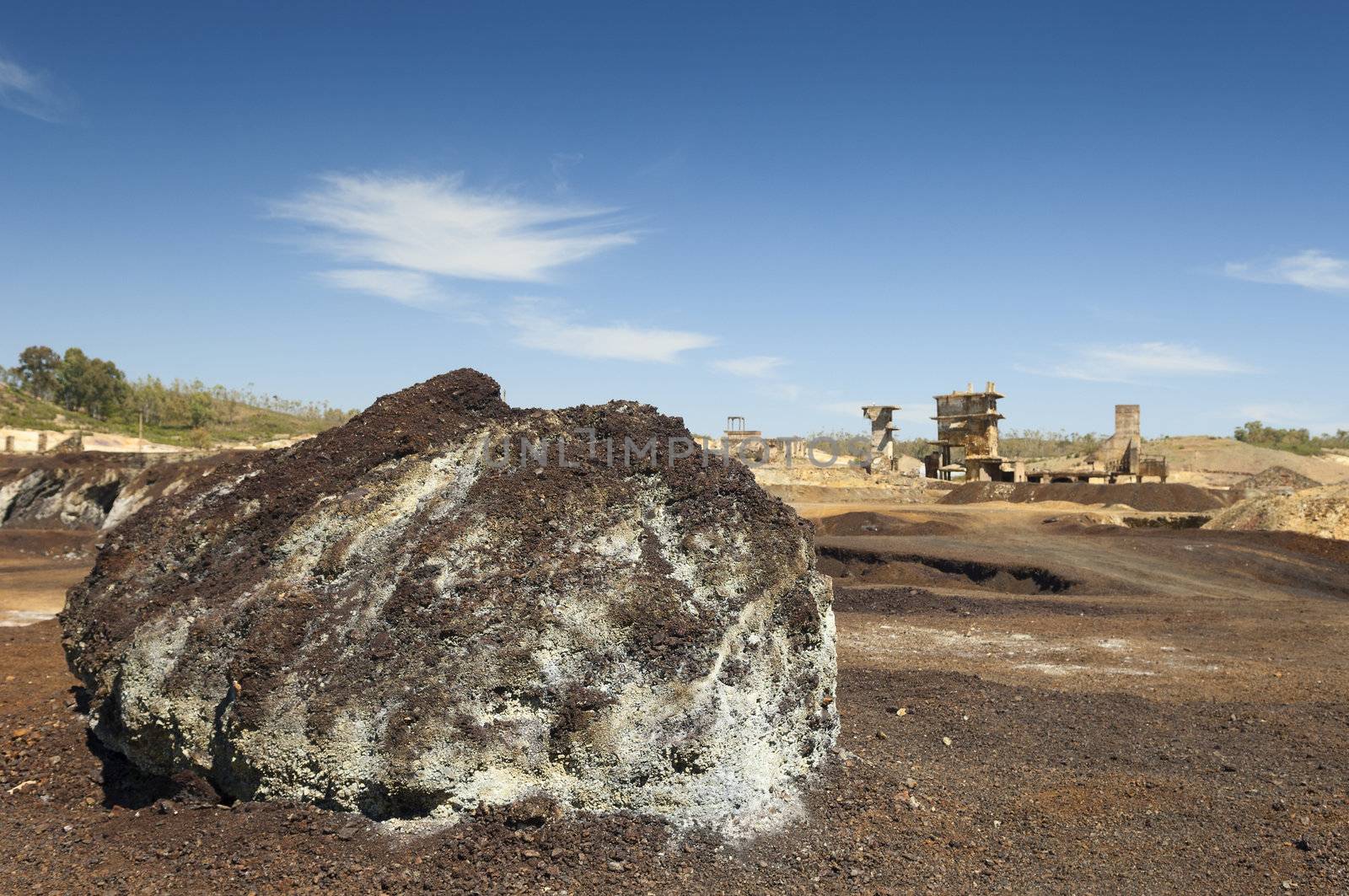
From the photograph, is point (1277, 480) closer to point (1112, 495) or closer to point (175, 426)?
point (1112, 495)

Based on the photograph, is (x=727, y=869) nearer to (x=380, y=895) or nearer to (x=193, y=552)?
(x=380, y=895)

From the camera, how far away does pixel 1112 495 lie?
28781mm

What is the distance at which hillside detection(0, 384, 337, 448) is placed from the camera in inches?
Answer: 1828

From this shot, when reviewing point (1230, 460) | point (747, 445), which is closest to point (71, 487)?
point (747, 445)

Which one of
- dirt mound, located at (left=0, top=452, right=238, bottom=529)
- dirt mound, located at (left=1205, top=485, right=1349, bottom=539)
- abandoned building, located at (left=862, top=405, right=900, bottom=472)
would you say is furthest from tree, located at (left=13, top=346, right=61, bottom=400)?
dirt mound, located at (left=1205, top=485, right=1349, bottom=539)

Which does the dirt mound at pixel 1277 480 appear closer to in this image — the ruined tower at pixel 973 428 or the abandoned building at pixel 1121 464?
the abandoned building at pixel 1121 464

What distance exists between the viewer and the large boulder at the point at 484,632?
445 centimetres

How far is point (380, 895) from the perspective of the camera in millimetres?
4031

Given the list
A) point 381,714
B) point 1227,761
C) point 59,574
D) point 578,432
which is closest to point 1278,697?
point 1227,761

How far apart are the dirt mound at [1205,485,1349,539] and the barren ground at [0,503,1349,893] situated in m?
12.6

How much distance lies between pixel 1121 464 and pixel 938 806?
35.0 meters

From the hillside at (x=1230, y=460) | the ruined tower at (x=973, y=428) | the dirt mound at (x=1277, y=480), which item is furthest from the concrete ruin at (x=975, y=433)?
the hillside at (x=1230, y=460)

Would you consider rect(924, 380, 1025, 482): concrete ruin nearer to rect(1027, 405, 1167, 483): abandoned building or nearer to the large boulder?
rect(1027, 405, 1167, 483): abandoned building

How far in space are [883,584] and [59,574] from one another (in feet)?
51.4
